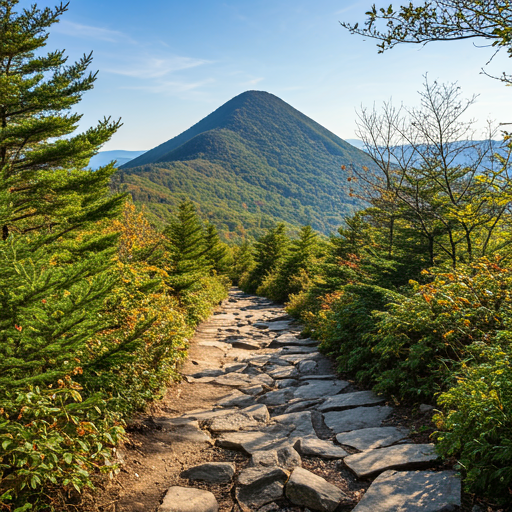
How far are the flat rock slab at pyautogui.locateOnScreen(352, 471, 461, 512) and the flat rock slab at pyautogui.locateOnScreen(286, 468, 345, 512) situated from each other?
21cm

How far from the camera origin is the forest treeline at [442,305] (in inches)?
95.0

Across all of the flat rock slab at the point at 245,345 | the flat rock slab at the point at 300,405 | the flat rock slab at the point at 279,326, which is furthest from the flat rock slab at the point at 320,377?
the flat rock slab at the point at 279,326

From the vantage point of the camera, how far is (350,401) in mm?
4469

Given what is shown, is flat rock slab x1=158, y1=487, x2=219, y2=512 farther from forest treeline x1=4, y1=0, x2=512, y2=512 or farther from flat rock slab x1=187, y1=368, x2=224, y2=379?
flat rock slab x1=187, y1=368, x2=224, y2=379

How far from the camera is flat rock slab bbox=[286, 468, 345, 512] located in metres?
2.51

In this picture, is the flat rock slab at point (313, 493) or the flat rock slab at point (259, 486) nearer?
the flat rock slab at point (313, 493)

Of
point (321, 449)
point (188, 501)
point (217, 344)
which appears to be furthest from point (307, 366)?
point (188, 501)

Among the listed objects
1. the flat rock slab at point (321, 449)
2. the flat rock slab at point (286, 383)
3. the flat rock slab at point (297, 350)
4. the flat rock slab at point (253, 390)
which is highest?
the flat rock slab at point (321, 449)

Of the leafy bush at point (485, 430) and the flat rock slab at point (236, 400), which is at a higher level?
the leafy bush at point (485, 430)

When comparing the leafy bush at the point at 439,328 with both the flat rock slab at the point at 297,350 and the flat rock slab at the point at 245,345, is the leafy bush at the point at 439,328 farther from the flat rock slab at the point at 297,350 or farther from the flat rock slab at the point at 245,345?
the flat rock slab at the point at 245,345

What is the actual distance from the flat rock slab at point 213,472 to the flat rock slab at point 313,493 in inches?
24.5

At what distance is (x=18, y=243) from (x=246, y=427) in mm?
3119

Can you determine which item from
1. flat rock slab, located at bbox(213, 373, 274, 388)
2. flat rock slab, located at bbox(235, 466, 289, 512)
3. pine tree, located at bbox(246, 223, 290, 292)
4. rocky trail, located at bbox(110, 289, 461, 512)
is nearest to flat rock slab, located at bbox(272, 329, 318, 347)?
rocky trail, located at bbox(110, 289, 461, 512)

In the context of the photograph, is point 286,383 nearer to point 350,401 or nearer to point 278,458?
point 350,401
